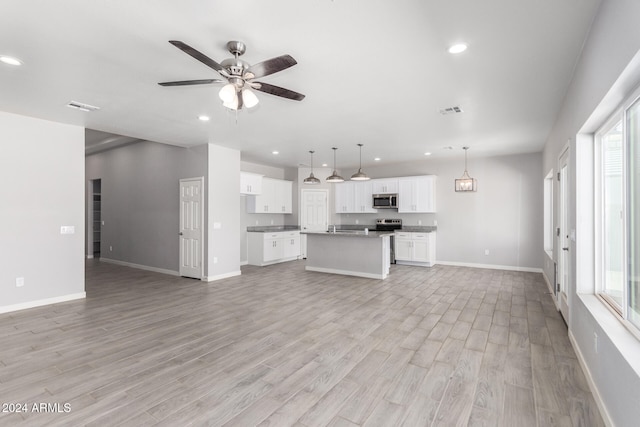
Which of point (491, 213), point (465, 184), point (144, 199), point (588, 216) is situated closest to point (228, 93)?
point (588, 216)

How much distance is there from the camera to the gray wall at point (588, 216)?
1.67m

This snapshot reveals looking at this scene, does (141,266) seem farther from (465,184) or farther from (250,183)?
(465,184)

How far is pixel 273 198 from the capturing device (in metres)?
8.98

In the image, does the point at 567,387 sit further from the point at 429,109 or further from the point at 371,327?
the point at 429,109

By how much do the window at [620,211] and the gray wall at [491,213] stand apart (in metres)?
4.63

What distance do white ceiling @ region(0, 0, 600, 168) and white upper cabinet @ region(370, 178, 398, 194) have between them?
3344 mm

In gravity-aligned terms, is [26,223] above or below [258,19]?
below

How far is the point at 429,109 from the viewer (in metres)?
4.23

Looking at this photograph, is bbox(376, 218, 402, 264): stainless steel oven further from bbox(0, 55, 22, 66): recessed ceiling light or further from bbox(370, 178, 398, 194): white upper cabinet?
bbox(0, 55, 22, 66): recessed ceiling light

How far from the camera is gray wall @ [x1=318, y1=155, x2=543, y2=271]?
711 centimetres

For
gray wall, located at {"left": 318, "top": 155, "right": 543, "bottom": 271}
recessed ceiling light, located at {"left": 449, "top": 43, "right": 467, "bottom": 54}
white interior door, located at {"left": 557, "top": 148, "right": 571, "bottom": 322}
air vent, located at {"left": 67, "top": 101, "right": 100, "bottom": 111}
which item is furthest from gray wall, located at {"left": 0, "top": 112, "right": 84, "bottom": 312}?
gray wall, located at {"left": 318, "top": 155, "right": 543, "bottom": 271}

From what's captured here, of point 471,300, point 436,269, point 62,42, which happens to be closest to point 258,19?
point 62,42

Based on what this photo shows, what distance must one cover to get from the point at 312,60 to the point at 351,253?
4.58 meters

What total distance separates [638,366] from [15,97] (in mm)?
6120
